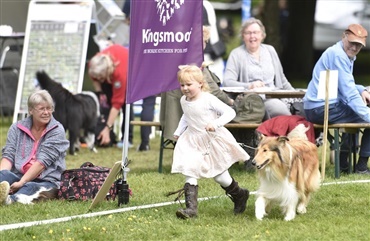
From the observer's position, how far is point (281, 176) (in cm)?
790

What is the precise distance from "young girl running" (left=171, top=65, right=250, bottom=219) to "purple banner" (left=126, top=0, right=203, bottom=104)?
1.71 ft

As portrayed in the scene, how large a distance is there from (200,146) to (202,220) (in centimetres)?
60

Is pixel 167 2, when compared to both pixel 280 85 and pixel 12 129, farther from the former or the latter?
pixel 280 85

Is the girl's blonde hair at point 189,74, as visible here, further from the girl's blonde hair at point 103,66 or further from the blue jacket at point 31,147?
the girl's blonde hair at point 103,66

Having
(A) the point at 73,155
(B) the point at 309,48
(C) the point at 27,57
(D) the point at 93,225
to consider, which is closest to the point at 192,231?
(D) the point at 93,225

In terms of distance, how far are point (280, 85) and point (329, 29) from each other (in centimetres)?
1708

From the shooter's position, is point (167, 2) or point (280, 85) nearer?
point (167, 2)

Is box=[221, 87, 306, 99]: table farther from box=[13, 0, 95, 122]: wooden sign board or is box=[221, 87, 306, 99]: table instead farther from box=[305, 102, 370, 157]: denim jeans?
box=[13, 0, 95, 122]: wooden sign board

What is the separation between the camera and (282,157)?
7.88 m

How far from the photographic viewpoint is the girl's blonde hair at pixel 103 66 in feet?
42.4

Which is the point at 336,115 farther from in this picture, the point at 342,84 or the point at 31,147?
the point at 31,147

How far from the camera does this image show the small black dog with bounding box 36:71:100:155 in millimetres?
12844

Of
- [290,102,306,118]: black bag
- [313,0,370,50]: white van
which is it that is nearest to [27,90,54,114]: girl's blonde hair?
[290,102,306,118]: black bag

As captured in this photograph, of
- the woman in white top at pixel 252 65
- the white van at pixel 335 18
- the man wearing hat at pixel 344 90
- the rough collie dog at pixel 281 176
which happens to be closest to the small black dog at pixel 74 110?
the woman in white top at pixel 252 65
